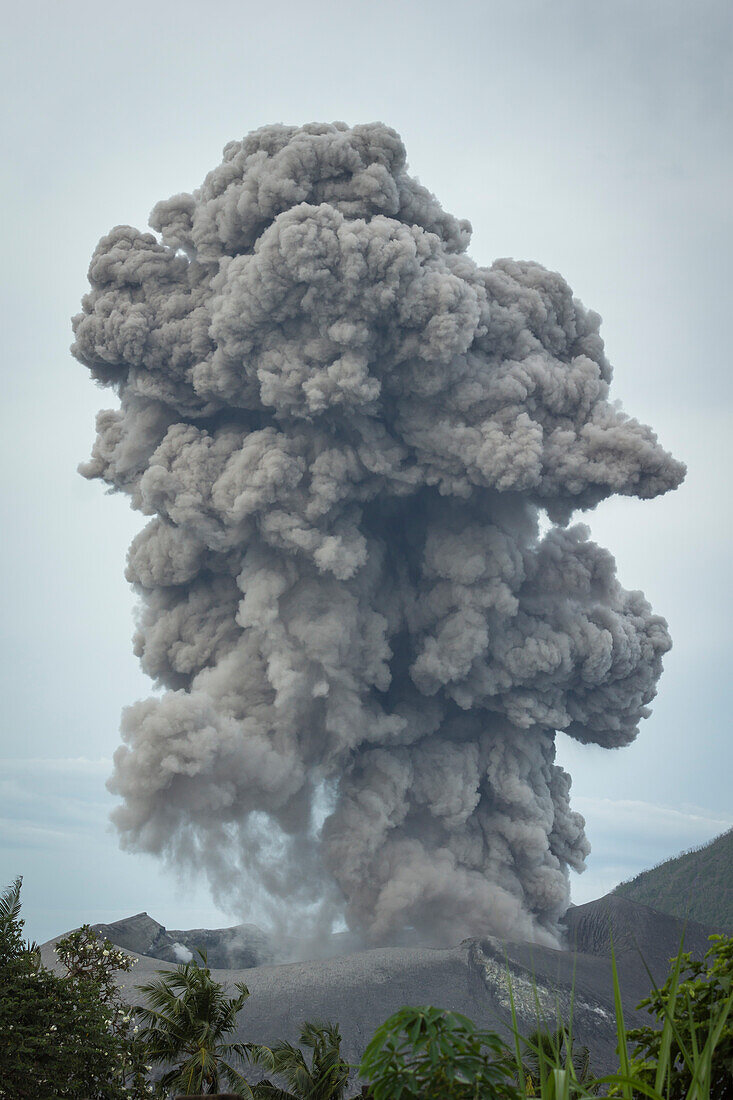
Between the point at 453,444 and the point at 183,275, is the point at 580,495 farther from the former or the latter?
the point at 183,275

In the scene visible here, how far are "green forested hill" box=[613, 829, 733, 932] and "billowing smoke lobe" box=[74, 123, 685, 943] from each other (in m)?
47.6

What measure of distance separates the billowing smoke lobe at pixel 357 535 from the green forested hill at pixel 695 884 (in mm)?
47598

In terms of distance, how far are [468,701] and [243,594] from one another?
397 inches

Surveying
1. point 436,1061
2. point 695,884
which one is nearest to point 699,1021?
point 436,1061

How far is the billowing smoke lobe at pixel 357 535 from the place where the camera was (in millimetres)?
34250

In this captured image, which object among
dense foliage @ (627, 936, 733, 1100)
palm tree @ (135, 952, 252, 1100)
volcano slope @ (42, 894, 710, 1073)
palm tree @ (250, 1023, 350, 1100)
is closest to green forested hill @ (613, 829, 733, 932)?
volcano slope @ (42, 894, 710, 1073)

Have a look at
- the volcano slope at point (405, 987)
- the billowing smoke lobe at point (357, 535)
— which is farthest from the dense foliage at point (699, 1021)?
the billowing smoke lobe at point (357, 535)

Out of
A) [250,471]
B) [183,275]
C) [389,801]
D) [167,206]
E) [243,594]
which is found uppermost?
[167,206]

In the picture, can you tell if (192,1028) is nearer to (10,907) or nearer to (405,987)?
(10,907)

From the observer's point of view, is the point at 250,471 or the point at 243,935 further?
the point at 243,935

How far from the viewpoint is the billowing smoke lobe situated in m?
34.2

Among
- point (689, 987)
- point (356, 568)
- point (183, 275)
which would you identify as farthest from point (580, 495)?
point (689, 987)

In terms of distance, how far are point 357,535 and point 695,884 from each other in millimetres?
65935

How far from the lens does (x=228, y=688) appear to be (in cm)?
3556
